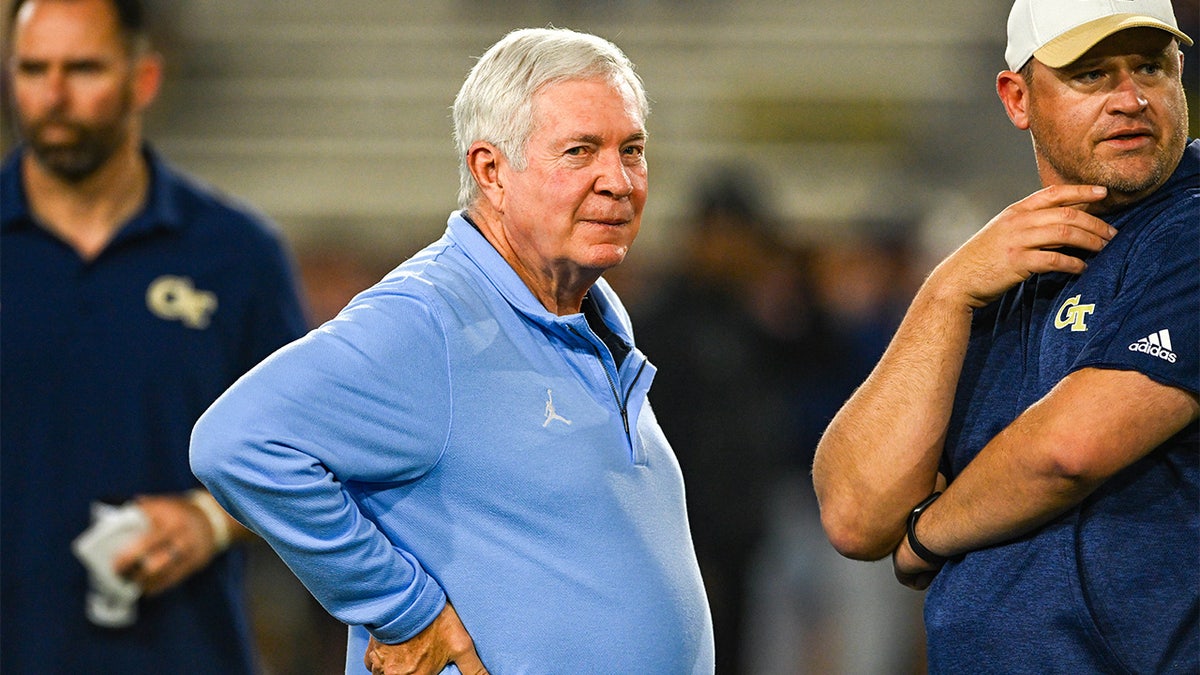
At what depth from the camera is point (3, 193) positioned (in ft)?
14.0

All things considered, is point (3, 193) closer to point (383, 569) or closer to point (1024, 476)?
point (383, 569)

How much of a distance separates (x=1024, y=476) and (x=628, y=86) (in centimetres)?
102

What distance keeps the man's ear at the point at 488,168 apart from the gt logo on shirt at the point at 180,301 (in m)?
1.38

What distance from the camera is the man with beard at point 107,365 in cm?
405

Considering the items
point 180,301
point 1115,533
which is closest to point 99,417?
point 180,301

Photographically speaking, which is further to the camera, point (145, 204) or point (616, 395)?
point (145, 204)

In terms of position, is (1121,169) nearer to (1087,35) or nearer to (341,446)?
(1087,35)

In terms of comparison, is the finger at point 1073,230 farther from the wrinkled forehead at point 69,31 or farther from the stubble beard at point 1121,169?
the wrinkled forehead at point 69,31

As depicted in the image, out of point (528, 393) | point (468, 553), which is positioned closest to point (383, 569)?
point (468, 553)

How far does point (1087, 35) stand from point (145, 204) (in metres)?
2.54

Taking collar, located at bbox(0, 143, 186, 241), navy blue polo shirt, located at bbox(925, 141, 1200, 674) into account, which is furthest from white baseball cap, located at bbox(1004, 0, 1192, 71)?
collar, located at bbox(0, 143, 186, 241)

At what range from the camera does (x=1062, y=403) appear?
258cm

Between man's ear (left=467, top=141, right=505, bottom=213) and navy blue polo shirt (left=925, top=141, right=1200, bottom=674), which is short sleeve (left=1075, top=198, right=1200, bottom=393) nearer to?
navy blue polo shirt (left=925, top=141, right=1200, bottom=674)

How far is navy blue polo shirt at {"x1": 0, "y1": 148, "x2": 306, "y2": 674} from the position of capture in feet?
13.3
